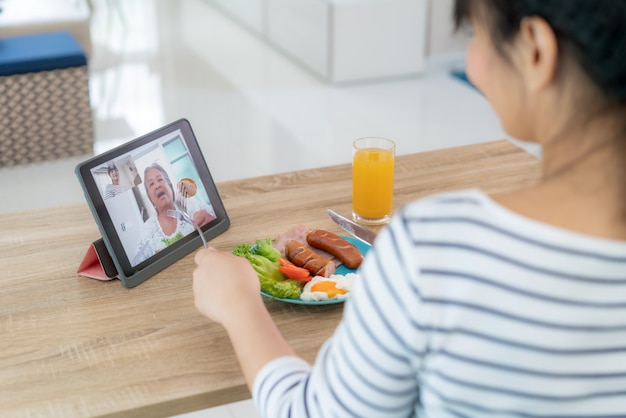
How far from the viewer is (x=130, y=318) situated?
4.06 ft

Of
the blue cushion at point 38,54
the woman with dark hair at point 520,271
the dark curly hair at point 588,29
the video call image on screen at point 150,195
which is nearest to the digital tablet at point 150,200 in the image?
the video call image on screen at point 150,195

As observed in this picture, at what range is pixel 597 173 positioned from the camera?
74cm

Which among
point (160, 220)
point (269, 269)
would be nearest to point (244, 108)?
point (160, 220)

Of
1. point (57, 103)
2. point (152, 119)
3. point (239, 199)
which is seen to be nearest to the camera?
point (239, 199)

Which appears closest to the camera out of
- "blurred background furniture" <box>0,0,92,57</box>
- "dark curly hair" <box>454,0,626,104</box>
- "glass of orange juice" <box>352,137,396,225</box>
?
"dark curly hair" <box>454,0,626,104</box>

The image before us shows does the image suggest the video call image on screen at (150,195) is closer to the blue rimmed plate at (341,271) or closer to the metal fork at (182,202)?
the metal fork at (182,202)

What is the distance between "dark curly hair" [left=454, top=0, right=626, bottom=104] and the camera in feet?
2.09

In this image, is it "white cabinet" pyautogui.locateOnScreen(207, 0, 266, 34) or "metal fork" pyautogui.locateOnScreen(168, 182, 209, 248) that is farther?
"white cabinet" pyautogui.locateOnScreen(207, 0, 266, 34)

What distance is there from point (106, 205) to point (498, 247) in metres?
0.79

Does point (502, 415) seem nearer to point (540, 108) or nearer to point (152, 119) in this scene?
point (540, 108)

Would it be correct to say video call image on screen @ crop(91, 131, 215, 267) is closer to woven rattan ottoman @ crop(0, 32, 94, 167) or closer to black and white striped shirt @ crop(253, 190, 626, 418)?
black and white striped shirt @ crop(253, 190, 626, 418)

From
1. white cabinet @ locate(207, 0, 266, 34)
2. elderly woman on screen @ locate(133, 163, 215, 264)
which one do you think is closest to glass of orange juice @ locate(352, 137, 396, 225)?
elderly woman on screen @ locate(133, 163, 215, 264)

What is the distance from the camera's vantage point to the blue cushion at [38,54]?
346 centimetres

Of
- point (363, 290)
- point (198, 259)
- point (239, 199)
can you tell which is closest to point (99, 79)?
point (239, 199)
